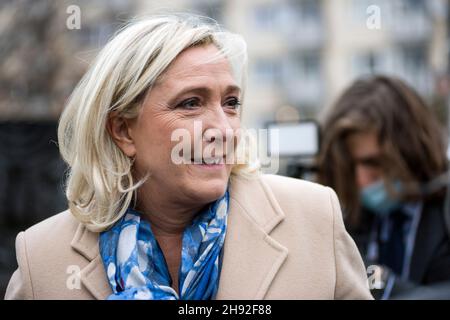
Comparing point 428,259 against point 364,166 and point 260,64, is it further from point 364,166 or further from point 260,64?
point 260,64

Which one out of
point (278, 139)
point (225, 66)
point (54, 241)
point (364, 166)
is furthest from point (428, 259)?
point (54, 241)

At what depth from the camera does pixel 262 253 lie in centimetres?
201

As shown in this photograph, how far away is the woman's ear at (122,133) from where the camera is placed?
212 centimetres

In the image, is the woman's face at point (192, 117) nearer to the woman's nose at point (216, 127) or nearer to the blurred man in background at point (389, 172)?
the woman's nose at point (216, 127)

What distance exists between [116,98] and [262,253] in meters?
0.69

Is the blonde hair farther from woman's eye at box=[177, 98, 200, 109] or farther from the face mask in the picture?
the face mask

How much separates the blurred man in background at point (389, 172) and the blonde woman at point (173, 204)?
3.80 ft

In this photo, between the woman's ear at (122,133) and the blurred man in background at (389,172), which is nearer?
the woman's ear at (122,133)

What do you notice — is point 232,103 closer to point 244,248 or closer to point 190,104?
point 190,104

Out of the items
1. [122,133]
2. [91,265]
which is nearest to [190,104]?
[122,133]

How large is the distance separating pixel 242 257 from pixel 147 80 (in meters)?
0.63

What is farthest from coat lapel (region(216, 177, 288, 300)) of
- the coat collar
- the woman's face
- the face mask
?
the face mask

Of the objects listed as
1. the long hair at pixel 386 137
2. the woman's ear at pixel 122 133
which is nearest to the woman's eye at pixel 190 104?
the woman's ear at pixel 122 133

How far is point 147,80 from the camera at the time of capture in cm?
197
